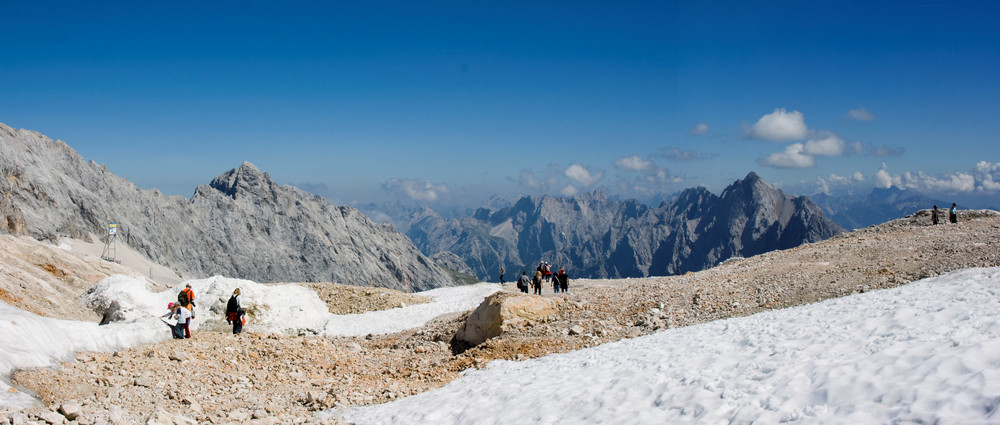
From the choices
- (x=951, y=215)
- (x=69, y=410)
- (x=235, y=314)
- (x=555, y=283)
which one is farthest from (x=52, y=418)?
(x=951, y=215)

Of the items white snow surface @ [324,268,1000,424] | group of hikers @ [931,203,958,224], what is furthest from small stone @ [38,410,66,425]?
group of hikers @ [931,203,958,224]

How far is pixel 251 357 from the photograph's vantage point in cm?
1633

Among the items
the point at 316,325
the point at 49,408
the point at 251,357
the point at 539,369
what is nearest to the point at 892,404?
the point at 539,369

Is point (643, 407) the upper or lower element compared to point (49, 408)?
lower

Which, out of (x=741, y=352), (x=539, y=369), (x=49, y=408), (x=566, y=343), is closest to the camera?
(x=49, y=408)

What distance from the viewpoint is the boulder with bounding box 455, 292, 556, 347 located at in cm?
2066

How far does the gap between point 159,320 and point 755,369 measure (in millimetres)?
18677

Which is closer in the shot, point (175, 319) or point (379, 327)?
point (175, 319)

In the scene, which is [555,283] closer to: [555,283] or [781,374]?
[555,283]

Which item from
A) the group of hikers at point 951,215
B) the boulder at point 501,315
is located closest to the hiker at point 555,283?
the boulder at point 501,315

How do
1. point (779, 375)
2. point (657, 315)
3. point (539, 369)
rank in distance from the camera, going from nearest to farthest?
point (779, 375) < point (539, 369) < point (657, 315)

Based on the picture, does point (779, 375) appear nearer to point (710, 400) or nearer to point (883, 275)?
point (710, 400)

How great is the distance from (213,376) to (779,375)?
44.4 ft

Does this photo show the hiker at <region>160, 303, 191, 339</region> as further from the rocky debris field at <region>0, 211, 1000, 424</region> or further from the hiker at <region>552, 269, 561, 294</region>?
the hiker at <region>552, 269, 561, 294</region>
